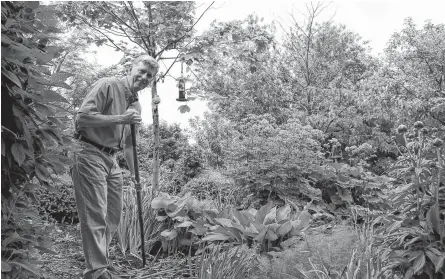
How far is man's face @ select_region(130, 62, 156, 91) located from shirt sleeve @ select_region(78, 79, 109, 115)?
229 millimetres

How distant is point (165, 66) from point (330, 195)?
2844mm

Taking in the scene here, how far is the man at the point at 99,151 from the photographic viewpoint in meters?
3.00

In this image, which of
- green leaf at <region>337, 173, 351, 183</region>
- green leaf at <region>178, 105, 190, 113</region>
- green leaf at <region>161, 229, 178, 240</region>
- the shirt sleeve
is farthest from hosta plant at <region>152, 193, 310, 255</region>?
green leaf at <region>337, 173, 351, 183</region>

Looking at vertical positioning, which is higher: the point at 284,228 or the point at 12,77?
the point at 12,77

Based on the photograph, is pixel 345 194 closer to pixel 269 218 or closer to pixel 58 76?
pixel 269 218

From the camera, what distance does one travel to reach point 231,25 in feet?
17.3

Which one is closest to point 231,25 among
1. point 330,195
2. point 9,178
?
point 330,195

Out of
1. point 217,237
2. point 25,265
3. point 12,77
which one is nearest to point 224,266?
point 217,237

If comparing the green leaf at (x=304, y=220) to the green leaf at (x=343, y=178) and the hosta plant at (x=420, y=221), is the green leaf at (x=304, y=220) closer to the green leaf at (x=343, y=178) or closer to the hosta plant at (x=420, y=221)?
the hosta plant at (x=420, y=221)

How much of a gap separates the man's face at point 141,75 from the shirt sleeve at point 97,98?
0.23 meters

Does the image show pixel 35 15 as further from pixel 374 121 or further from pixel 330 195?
pixel 374 121

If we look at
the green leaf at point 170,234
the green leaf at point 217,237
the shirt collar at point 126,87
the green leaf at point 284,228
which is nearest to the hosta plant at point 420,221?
the green leaf at point 284,228

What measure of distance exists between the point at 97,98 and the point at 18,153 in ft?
5.84

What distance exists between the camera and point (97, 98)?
3.13m
